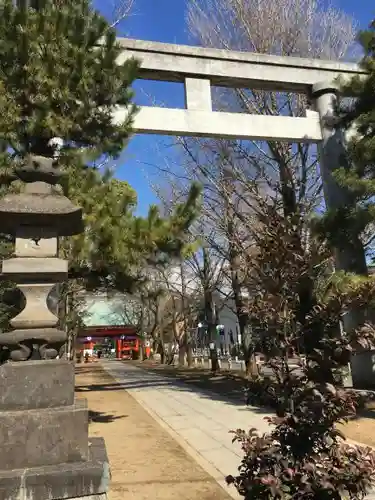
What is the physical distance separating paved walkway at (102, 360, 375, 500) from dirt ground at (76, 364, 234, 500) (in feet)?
0.65

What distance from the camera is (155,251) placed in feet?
24.4

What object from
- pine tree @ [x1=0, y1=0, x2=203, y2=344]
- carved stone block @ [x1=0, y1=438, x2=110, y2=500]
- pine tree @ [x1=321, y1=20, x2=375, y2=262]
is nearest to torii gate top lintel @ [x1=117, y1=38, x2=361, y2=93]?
pine tree @ [x1=0, y1=0, x2=203, y2=344]

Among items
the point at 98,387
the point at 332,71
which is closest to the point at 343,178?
the point at 332,71

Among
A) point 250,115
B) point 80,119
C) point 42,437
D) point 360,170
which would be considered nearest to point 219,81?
point 250,115

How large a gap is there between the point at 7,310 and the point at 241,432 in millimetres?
9792

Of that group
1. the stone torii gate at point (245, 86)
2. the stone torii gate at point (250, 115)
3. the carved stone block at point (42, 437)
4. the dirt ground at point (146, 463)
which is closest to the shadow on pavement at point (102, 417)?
the dirt ground at point (146, 463)

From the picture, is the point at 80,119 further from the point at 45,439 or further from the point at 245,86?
the point at 245,86

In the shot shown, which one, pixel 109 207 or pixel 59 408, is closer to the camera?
pixel 59 408

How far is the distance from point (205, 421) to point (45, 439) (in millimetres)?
5468

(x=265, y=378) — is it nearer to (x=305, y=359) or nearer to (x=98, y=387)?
(x=305, y=359)

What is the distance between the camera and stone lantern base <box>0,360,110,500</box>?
11.9 feet

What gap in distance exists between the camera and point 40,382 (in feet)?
13.6

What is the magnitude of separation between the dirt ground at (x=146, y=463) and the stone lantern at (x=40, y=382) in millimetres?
805

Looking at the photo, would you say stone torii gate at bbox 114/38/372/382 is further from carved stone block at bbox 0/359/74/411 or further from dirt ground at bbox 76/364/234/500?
carved stone block at bbox 0/359/74/411
